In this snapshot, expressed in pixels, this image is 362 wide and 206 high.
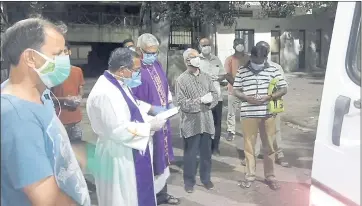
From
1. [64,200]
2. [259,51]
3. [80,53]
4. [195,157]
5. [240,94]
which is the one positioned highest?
[80,53]

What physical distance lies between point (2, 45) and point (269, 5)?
932mm

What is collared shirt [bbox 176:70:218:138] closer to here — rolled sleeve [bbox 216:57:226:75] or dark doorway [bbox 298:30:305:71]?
rolled sleeve [bbox 216:57:226:75]

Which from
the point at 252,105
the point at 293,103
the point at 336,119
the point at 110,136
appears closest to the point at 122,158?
the point at 110,136

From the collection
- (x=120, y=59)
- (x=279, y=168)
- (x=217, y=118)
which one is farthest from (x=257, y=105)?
(x=120, y=59)

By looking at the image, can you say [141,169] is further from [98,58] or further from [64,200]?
[64,200]

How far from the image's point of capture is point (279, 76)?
2.94m

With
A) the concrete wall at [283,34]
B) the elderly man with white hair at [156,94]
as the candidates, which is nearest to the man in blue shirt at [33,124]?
the concrete wall at [283,34]

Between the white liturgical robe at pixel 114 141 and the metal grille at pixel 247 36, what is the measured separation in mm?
597

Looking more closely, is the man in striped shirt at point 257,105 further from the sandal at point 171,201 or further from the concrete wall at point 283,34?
the sandal at point 171,201

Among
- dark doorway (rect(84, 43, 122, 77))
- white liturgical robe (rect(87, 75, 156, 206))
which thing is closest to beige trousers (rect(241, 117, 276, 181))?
white liturgical robe (rect(87, 75, 156, 206))

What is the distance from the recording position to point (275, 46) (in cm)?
254

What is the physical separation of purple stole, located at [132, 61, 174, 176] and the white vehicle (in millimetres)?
1578

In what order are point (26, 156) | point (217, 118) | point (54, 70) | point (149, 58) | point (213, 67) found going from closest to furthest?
1. point (26, 156)
2. point (54, 70)
3. point (149, 58)
4. point (213, 67)
5. point (217, 118)

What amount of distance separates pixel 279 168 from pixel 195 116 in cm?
85
